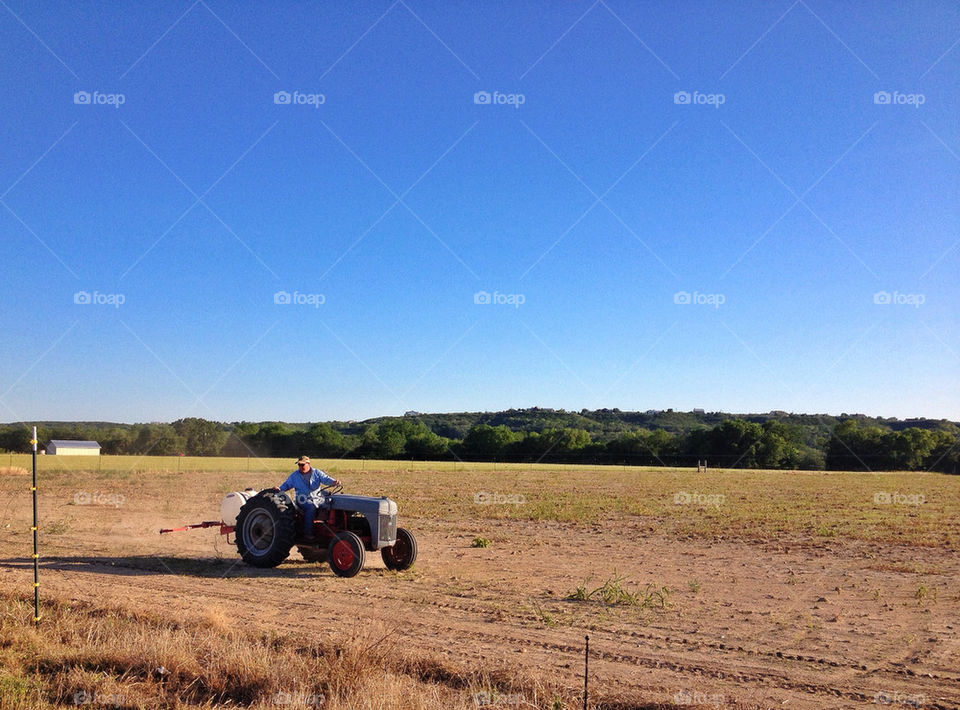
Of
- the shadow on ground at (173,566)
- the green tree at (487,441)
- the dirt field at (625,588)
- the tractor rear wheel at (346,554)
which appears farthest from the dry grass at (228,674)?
the green tree at (487,441)

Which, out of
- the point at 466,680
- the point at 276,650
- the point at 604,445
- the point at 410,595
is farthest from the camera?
the point at 604,445

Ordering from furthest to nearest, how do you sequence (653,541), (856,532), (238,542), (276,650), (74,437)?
(74,437) → (856,532) → (653,541) → (238,542) → (276,650)

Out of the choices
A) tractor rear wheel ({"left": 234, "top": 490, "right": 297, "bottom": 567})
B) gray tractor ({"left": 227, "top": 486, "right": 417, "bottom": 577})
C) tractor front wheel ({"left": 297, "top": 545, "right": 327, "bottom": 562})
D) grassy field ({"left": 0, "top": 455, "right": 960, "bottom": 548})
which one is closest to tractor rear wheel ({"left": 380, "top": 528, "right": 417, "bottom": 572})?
gray tractor ({"left": 227, "top": 486, "right": 417, "bottom": 577})

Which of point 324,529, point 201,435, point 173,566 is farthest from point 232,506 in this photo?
point 201,435

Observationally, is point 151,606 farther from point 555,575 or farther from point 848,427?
point 848,427

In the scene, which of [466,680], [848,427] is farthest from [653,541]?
[848,427]

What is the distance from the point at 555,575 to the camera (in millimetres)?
14648

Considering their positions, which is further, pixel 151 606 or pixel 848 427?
pixel 848 427

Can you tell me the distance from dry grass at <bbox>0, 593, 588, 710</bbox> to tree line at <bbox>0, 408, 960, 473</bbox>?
71.7m

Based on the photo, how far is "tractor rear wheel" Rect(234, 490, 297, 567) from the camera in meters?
14.0

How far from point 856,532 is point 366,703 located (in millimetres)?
20261

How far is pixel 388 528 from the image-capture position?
46.8ft

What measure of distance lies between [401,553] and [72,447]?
86.8m

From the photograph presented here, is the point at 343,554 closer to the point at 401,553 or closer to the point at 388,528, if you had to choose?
the point at 388,528
